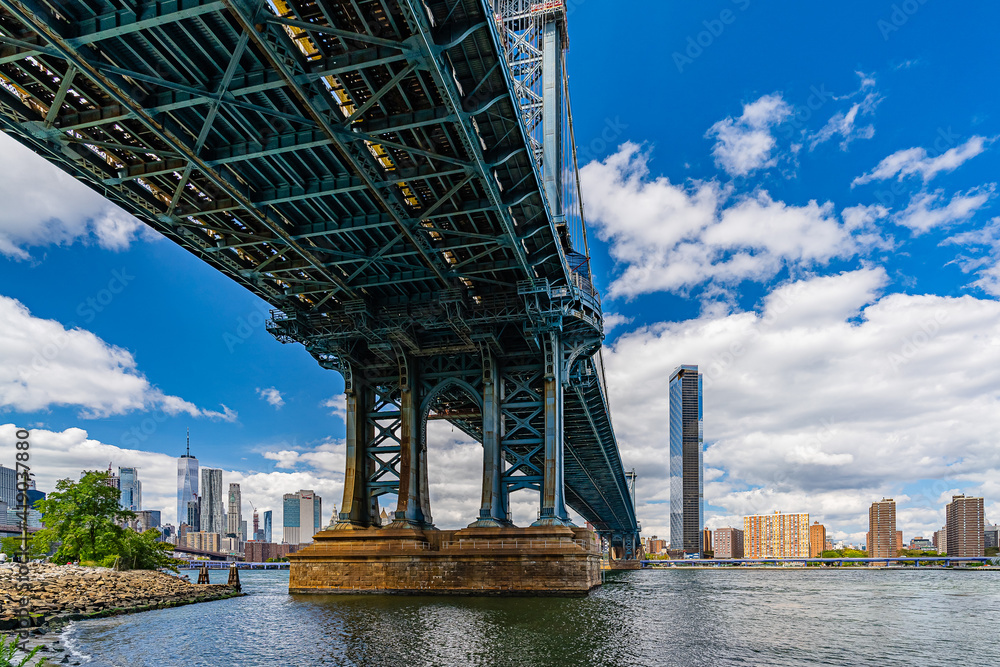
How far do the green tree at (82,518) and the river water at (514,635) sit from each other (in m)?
13.5

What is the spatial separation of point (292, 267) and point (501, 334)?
1448 cm

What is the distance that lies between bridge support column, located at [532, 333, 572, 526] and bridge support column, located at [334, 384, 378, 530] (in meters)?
12.8

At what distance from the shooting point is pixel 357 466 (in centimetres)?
4612

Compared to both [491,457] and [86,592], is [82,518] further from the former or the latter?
[491,457]

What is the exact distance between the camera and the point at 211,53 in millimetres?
23203

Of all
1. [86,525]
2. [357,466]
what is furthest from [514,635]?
[86,525]

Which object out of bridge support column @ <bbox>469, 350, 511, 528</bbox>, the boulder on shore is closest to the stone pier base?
bridge support column @ <bbox>469, 350, 511, 528</bbox>

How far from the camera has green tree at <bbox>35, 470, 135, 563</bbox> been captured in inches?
1818

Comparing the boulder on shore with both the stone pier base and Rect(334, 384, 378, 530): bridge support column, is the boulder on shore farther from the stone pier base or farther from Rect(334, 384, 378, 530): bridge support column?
Rect(334, 384, 378, 530): bridge support column

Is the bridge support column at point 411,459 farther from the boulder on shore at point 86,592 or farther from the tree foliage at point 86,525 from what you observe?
the tree foliage at point 86,525

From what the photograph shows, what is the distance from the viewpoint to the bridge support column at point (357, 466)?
4509cm

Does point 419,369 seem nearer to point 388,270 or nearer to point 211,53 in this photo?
point 388,270

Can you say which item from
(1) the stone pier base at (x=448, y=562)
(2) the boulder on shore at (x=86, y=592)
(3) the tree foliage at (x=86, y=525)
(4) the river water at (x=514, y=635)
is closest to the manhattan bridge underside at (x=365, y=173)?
(1) the stone pier base at (x=448, y=562)

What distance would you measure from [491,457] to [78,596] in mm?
22803
